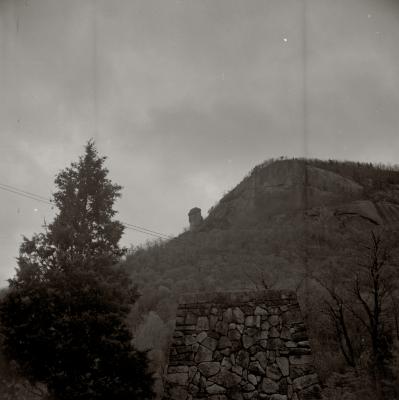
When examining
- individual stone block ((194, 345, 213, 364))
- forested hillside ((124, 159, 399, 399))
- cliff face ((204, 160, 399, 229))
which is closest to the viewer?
individual stone block ((194, 345, 213, 364))

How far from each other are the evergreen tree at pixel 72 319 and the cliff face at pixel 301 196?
27798 mm

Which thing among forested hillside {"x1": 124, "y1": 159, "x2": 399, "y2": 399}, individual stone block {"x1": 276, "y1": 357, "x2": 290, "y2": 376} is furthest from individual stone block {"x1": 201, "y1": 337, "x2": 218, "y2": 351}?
forested hillside {"x1": 124, "y1": 159, "x2": 399, "y2": 399}

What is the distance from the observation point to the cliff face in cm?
3503

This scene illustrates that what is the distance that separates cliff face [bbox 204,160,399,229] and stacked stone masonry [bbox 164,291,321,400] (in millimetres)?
29168

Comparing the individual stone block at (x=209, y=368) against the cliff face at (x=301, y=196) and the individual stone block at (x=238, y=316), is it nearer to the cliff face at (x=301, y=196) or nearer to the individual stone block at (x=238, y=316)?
the individual stone block at (x=238, y=316)

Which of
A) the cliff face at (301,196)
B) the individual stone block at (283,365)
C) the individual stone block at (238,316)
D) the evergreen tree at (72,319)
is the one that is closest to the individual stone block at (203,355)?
the individual stone block at (238,316)

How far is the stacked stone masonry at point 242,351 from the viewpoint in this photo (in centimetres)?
660

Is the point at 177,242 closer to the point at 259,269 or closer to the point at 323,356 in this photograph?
the point at 259,269

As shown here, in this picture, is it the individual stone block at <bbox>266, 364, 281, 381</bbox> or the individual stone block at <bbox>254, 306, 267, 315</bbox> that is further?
the individual stone block at <bbox>254, 306, 267, 315</bbox>

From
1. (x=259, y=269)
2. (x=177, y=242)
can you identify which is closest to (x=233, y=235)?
(x=177, y=242)

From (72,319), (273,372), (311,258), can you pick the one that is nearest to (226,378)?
(273,372)

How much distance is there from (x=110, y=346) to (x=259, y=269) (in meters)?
17.2

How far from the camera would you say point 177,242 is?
118ft

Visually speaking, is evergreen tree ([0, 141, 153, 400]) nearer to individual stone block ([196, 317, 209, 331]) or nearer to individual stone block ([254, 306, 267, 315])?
individual stone block ([196, 317, 209, 331])
